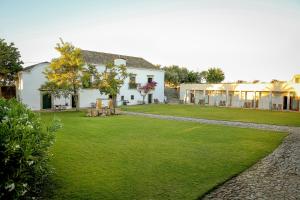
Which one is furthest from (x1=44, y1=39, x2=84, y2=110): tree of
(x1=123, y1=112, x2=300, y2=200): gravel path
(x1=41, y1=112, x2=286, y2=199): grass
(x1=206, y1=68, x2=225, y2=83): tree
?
(x1=206, y1=68, x2=225, y2=83): tree

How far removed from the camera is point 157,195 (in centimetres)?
620

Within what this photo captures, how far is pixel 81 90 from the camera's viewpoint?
34.2 meters

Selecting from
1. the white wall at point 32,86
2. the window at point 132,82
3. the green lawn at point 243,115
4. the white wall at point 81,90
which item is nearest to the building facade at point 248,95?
the green lawn at point 243,115

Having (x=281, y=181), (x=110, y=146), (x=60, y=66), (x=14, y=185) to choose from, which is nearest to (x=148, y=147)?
(x=110, y=146)

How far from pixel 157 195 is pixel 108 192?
1.24 meters

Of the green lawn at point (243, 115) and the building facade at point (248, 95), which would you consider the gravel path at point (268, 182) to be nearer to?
the green lawn at point (243, 115)

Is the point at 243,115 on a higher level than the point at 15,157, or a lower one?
lower

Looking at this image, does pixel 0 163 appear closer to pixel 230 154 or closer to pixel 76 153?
pixel 76 153

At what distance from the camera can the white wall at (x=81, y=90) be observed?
97.3ft

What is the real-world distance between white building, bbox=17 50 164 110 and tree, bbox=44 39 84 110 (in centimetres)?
425

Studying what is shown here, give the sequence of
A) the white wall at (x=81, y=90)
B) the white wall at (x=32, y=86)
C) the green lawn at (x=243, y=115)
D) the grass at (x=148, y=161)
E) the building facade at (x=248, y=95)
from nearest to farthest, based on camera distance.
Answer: the grass at (x=148, y=161) → the green lawn at (x=243, y=115) → the white wall at (x=32, y=86) → the white wall at (x=81, y=90) → the building facade at (x=248, y=95)

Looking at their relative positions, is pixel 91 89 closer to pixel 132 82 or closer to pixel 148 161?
pixel 132 82

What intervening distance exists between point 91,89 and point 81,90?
5.52 ft

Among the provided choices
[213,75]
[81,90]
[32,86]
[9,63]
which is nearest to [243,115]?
[81,90]
